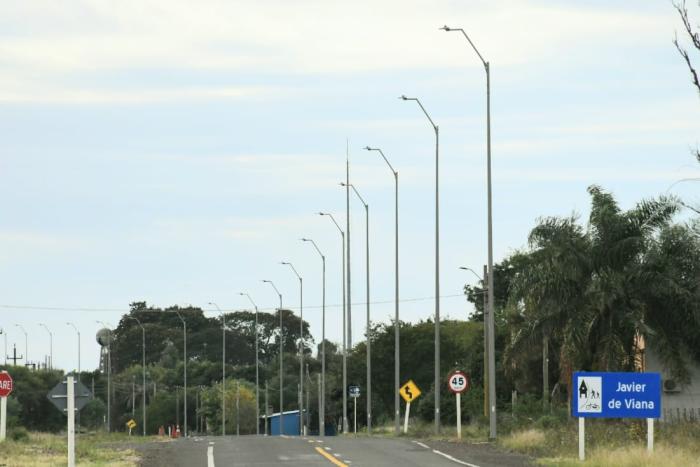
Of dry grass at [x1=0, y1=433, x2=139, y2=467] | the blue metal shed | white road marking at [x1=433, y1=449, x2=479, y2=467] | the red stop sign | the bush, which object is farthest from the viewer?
the blue metal shed

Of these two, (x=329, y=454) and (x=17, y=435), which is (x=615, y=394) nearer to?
(x=329, y=454)

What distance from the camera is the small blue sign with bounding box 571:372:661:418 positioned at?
33938 millimetres

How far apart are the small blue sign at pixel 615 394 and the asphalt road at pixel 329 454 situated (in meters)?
2.00

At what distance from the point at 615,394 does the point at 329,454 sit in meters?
7.35

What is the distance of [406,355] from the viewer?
4299 inches

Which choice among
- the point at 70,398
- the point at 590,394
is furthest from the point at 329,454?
the point at 70,398

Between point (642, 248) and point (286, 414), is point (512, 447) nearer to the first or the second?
point (642, 248)

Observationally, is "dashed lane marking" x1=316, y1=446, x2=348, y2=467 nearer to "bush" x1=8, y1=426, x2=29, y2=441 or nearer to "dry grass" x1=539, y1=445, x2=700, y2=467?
"dry grass" x1=539, y1=445, x2=700, y2=467

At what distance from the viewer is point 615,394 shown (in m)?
34.1

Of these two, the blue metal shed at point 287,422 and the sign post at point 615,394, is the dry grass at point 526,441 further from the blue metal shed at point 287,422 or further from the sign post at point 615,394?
the blue metal shed at point 287,422

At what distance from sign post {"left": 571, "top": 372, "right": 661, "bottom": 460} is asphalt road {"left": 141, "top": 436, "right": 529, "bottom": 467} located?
1.99m

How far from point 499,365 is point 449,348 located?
3499cm

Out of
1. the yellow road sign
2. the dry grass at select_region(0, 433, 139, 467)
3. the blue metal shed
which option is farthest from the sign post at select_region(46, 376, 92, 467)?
the blue metal shed

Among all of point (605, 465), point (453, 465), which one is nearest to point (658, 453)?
point (605, 465)
